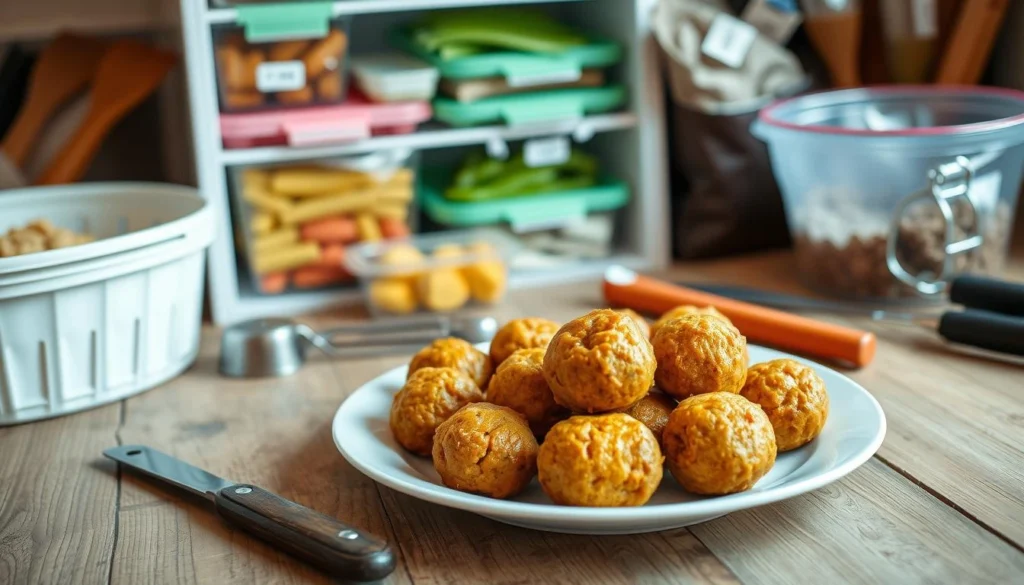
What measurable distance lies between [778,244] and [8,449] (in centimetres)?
106

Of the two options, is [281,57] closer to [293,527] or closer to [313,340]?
[313,340]

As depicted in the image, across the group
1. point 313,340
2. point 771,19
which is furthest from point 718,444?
point 771,19

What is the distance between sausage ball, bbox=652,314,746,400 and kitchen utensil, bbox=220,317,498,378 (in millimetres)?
415

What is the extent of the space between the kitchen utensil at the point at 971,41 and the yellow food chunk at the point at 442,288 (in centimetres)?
75

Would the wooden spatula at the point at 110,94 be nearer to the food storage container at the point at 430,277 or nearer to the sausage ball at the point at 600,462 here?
the food storage container at the point at 430,277

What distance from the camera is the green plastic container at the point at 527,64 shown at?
53.9 inches

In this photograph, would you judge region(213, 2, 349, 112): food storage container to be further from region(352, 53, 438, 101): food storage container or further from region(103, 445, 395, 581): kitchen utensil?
region(103, 445, 395, 581): kitchen utensil

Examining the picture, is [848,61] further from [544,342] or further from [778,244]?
[544,342]

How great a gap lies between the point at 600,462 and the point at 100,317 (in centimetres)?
57

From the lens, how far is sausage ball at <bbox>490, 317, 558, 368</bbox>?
2.86 ft

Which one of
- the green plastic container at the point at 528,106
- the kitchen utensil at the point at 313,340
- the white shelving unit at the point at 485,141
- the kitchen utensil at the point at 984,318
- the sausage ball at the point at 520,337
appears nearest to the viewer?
the sausage ball at the point at 520,337

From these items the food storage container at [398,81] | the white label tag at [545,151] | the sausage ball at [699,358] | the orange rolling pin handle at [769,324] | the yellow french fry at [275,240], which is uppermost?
the food storage container at [398,81]

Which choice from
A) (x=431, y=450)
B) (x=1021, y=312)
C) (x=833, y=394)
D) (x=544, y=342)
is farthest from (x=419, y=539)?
(x=1021, y=312)

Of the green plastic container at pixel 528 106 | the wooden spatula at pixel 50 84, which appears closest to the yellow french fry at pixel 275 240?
the green plastic container at pixel 528 106
